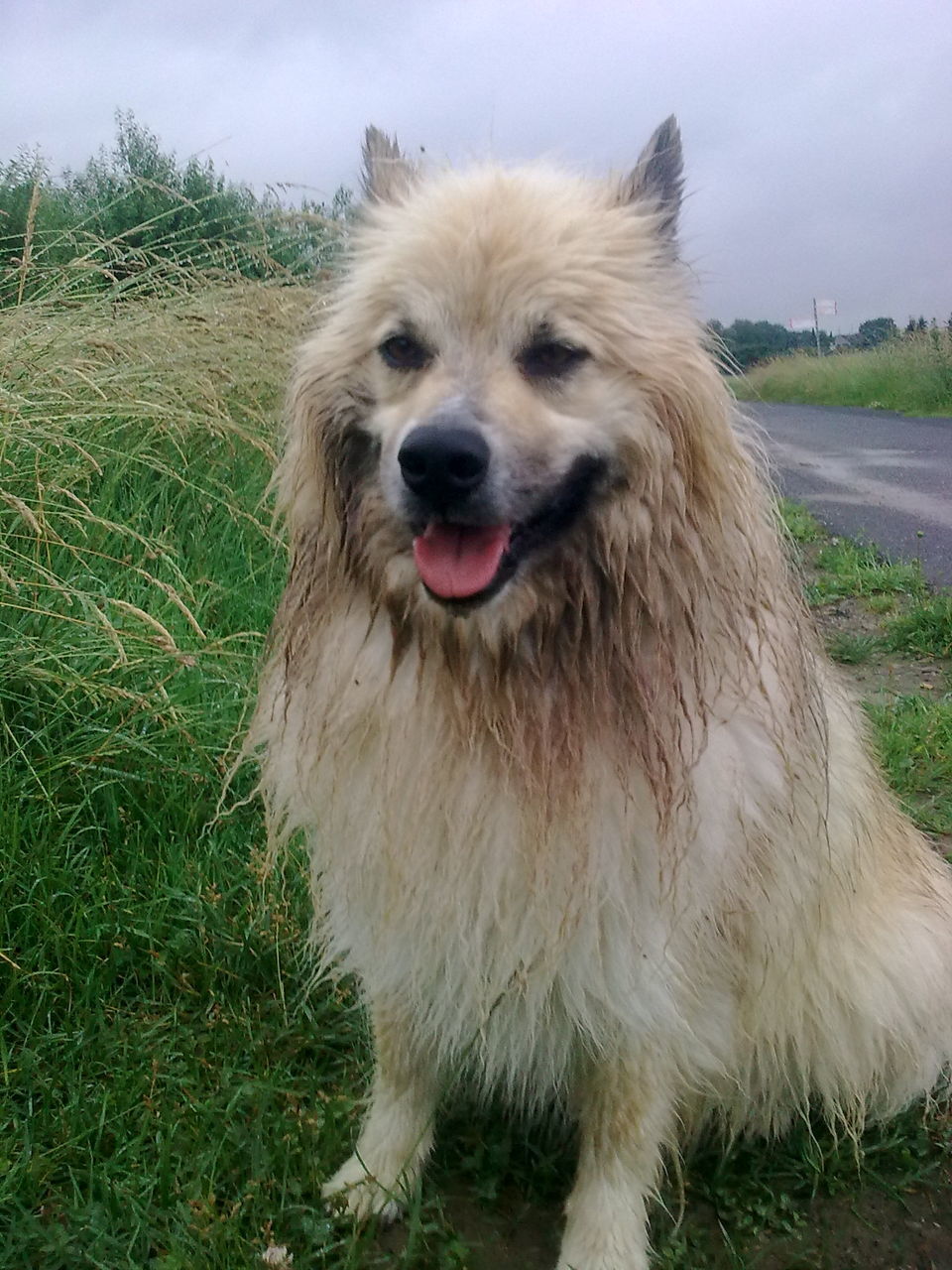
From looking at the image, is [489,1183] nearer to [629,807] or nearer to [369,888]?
[369,888]

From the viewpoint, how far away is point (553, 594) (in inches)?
65.2

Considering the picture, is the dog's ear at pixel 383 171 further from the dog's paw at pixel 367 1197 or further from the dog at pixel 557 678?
the dog's paw at pixel 367 1197

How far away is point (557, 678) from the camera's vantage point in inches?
67.0

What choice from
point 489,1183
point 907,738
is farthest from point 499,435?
point 907,738

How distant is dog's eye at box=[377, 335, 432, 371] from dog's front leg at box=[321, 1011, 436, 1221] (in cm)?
125

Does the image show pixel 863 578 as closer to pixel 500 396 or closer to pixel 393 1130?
pixel 393 1130

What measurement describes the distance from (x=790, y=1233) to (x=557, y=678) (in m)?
1.21

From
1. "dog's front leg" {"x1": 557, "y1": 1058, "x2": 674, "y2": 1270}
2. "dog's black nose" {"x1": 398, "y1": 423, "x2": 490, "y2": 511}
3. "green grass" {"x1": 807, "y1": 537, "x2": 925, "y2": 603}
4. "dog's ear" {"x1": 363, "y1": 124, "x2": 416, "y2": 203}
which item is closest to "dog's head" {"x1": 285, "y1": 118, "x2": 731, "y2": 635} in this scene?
"dog's black nose" {"x1": 398, "y1": 423, "x2": 490, "y2": 511}

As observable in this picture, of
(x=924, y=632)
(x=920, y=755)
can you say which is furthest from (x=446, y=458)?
(x=924, y=632)

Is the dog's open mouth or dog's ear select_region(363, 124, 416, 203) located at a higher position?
dog's ear select_region(363, 124, 416, 203)

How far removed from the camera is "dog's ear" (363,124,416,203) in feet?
6.35

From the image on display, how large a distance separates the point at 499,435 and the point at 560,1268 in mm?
1530

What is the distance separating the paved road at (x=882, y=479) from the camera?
21.4 ft

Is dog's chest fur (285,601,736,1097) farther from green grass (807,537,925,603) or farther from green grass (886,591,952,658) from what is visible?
green grass (807,537,925,603)
